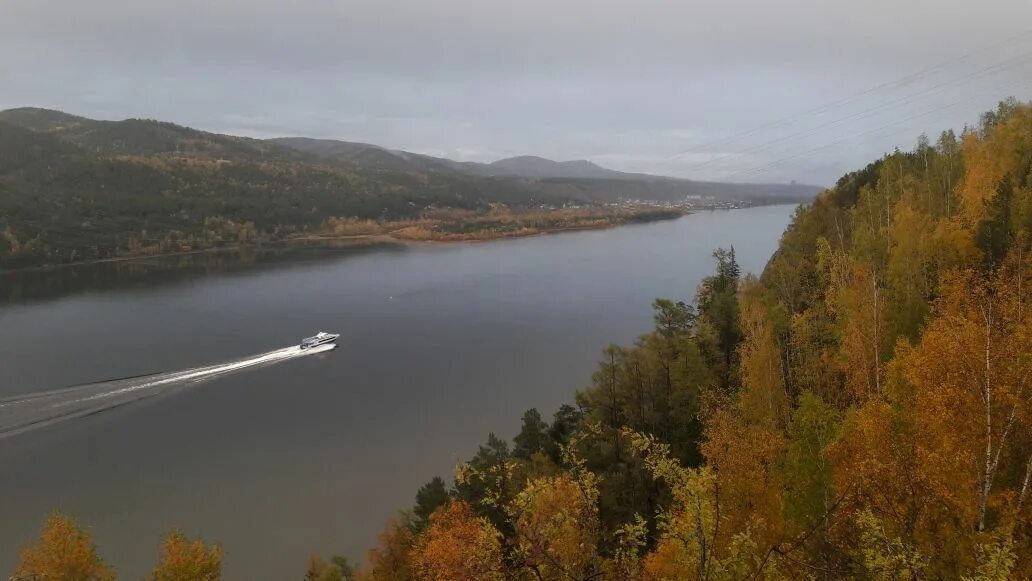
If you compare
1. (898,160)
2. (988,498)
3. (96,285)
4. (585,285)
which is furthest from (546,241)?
(988,498)

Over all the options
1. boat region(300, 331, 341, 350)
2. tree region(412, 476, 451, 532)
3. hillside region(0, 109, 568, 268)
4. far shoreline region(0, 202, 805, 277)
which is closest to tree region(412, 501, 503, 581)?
tree region(412, 476, 451, 532)

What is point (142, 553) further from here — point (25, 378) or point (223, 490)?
point (25, 378)

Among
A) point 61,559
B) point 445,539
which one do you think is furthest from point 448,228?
point 445,539

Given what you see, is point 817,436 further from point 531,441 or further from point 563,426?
point 563,426

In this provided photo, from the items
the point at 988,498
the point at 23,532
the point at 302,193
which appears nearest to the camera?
the point at 988,498

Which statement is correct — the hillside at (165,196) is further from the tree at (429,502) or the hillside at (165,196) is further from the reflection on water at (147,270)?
the tree at (429,502)

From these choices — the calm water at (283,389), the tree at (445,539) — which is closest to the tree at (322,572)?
the calm water at (283,389)

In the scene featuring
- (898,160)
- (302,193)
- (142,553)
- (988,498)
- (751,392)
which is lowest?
(142,553)

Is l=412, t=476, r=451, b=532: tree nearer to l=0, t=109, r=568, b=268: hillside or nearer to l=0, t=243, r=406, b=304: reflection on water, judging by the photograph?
l=0, t=243, r=406, b=304: reflection on water
